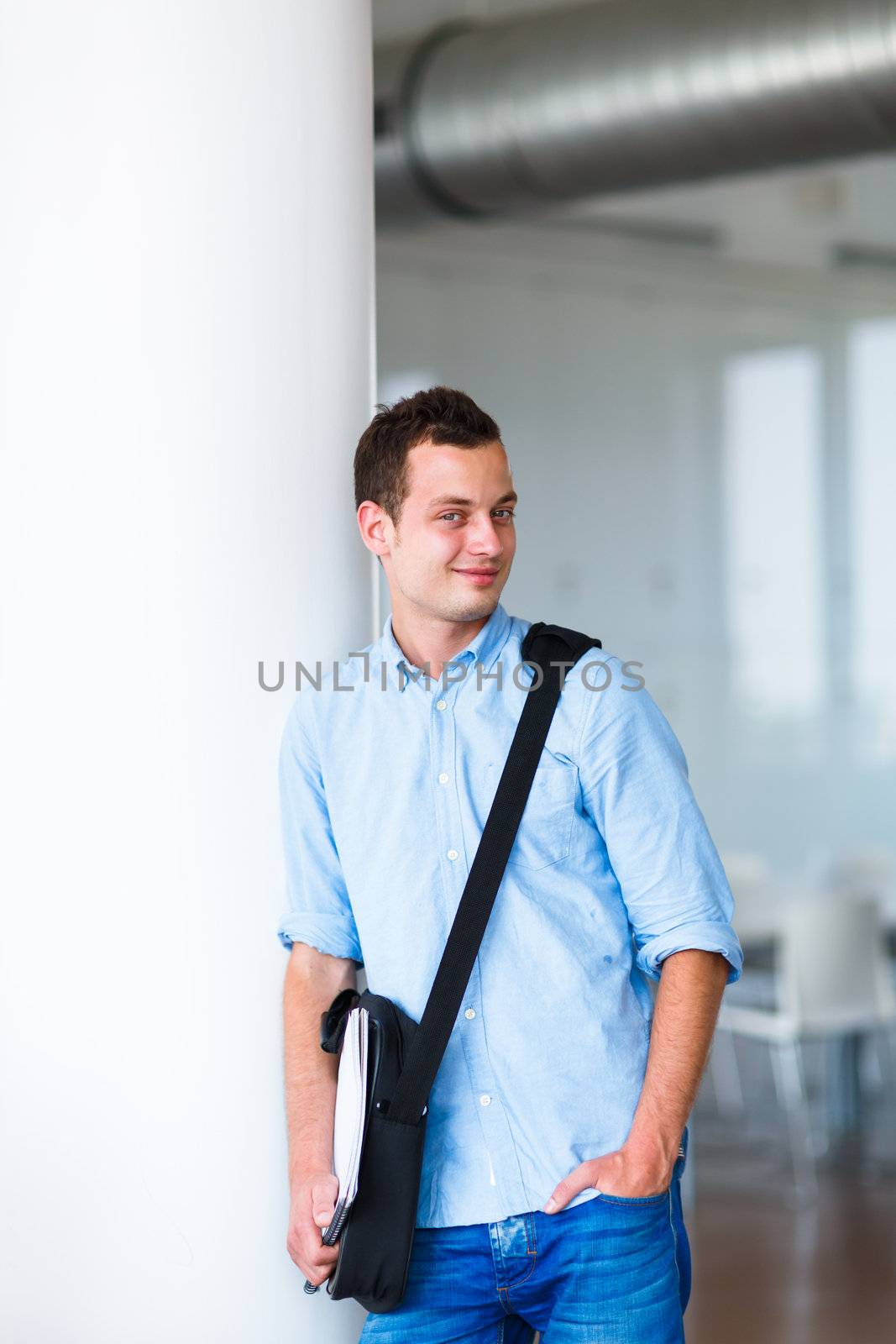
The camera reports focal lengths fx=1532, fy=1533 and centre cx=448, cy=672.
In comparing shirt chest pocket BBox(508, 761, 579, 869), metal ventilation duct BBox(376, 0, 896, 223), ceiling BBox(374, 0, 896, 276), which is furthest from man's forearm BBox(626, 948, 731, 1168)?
ceiling BBox(374, 0, 896, 276)

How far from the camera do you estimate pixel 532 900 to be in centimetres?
182

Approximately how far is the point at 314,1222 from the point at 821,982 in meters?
3.92

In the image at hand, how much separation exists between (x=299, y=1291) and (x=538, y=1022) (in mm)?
509

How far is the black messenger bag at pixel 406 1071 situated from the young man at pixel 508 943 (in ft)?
0.10

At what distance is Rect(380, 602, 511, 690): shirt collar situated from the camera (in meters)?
1.92

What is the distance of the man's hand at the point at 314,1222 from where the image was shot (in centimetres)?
182

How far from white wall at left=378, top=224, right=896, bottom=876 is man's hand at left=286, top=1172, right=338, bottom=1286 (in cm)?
572

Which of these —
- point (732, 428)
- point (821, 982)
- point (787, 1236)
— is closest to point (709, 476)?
point (732, 428)

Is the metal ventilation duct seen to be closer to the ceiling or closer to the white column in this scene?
the white column

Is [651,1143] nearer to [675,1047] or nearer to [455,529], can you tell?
[675,1047]

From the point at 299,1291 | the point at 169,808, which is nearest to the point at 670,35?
the point at 169,808

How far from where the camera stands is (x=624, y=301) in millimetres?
8375

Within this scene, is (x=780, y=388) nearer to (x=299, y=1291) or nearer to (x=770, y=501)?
(x=770, y=501)

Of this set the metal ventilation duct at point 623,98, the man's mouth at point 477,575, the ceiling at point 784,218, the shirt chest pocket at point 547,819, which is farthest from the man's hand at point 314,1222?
the ceiling at point 784,218
